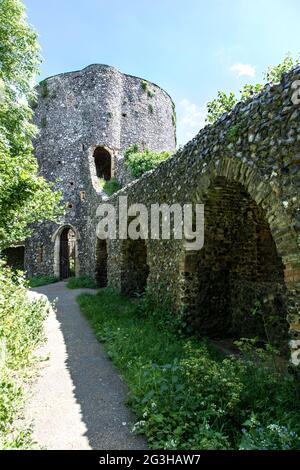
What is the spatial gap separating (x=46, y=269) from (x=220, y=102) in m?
12.1

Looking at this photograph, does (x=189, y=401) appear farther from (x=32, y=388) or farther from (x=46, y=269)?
(x=46, y=269)

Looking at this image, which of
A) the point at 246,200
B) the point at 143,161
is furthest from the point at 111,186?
the point at 246,200

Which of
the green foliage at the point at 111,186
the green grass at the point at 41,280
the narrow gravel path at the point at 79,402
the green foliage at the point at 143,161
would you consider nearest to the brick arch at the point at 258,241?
the narrow gravel path at the point at 79,402

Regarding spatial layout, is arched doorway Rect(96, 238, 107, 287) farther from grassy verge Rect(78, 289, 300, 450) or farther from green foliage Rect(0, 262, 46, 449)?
grassy verge Rect(78, 289, 300, 450)

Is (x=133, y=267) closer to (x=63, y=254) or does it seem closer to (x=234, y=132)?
(x=234, y=132)

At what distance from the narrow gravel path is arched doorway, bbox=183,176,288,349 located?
217 centimetres

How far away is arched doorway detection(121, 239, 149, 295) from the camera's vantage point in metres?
10.6

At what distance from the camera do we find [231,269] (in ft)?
21.7

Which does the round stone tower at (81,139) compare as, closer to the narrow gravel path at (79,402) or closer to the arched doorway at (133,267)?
the arched doorway at (133,267)

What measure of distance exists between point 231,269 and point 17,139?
6742 millimetres

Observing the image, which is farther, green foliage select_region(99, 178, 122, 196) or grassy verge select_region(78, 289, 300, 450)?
green foliage select_region(99, 178, 122, 196)

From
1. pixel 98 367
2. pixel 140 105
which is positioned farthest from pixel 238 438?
pixel 140 105

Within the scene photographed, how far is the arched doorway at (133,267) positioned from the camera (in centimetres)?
1060

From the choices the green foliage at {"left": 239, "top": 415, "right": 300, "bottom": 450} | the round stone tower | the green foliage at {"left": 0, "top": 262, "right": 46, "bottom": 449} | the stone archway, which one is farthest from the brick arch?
the stone archway
